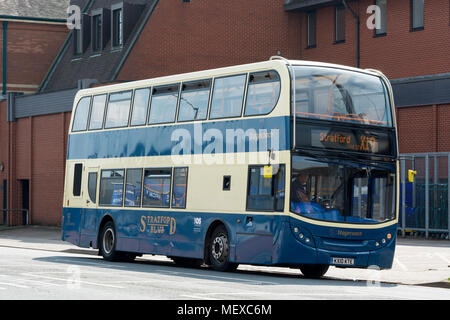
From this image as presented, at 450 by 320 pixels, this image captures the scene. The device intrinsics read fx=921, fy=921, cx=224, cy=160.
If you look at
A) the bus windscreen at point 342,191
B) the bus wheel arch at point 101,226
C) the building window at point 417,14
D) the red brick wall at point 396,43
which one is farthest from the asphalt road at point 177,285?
the building window at point 417,14

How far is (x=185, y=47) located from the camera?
40875 millimetres

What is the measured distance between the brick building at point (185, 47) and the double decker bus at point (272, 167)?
687 inches

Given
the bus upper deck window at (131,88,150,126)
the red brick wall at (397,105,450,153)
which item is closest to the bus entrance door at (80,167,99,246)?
the bus upper deck window at (131,88,150,126)

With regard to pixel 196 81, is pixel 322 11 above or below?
above

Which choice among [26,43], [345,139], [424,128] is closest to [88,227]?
[345,139]

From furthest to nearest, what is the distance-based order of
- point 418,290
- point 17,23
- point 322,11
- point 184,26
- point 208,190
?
point 17,23
point 322,11
point 184,26
point 208,190
point 418,290

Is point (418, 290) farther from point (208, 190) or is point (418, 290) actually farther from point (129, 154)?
point (129, 154)

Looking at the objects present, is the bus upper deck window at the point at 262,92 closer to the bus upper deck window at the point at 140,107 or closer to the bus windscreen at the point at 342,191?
the bus windscreen at the point at 342,191

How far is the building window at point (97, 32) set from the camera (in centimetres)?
4319

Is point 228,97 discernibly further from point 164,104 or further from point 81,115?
point 81,115

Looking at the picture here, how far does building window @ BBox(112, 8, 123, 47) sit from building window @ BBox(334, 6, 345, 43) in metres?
10.1

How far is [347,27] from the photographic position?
140ft
